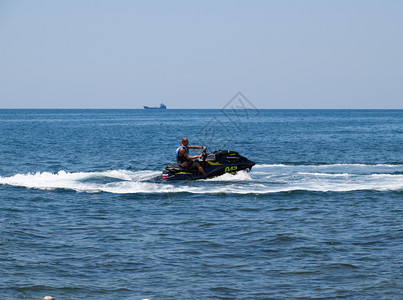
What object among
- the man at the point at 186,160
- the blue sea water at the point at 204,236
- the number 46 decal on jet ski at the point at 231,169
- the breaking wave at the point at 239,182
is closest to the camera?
the blue sea water at the point at 204,236

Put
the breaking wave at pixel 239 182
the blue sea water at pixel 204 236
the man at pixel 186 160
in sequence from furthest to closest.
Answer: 1. the man at pixel 186 160
2. the breaking wave at pixel 239 182
3. the blue sea water at pixel 204 236

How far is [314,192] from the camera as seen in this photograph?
2028 cm

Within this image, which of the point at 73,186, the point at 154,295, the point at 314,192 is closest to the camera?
the point at 154,295

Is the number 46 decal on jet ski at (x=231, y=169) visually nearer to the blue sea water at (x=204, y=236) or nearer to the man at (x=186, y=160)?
the blue sea water at (x=204, y=236)

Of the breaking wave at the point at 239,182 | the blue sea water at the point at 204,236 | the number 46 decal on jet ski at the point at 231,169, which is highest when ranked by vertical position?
the number 46 decal on jet ski at the point at 231,169

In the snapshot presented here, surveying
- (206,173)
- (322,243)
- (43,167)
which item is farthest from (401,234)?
(43,167)

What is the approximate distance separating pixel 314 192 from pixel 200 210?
523 cm

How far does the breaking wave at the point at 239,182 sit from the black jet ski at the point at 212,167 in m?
0.28

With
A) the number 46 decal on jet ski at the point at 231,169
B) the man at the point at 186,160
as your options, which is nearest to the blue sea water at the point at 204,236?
the number 46 decal on jet ski at the point at 231,169

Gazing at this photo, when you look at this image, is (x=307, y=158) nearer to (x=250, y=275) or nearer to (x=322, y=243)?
(x=322, y=243)

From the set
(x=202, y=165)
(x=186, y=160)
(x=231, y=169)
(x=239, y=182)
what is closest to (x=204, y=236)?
(x=239, y=182)

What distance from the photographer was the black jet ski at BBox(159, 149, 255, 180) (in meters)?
22.7

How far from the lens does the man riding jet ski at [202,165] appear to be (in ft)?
74.5

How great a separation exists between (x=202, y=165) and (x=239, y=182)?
180cm
